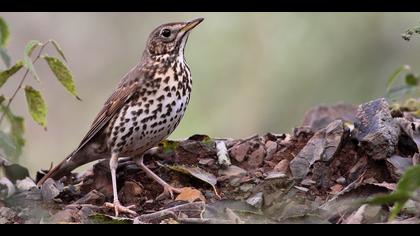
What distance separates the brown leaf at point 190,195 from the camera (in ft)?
16.3

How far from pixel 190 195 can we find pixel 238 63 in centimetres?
413

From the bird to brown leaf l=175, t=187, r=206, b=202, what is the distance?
361 mm

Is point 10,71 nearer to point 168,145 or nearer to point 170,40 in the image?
point 168,145

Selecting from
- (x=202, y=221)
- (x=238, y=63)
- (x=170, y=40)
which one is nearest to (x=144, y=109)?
(x=170, y=40)

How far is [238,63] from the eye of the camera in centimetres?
906

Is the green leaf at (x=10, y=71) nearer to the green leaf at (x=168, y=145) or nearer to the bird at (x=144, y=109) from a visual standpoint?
the bird at (x=144, y=109)

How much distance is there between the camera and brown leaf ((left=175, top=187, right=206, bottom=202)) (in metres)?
4.97

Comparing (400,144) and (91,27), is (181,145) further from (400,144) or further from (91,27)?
(91,27)

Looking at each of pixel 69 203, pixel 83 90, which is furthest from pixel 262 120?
pixel 69 203

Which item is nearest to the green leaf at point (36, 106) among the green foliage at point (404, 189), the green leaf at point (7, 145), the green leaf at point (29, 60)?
the green leaf at point (7, 145)
